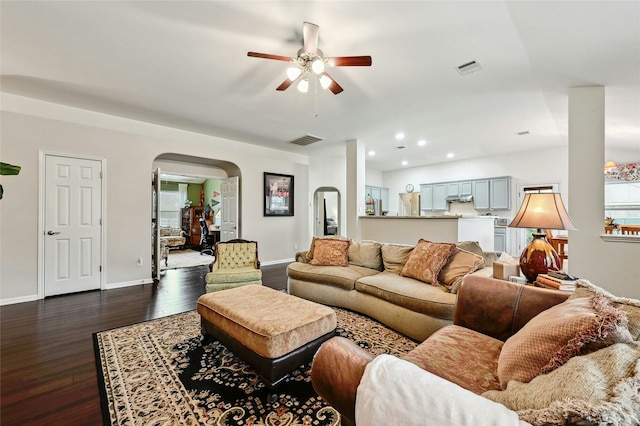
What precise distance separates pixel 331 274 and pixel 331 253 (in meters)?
0.45

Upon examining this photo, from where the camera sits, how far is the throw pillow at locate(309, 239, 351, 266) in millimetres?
3584

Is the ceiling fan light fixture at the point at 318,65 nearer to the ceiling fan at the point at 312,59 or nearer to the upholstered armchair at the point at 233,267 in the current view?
the ceiling fan at the point at 312,59

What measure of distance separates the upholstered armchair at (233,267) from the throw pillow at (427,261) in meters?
1.96

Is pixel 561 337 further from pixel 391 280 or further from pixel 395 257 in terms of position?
pixel 395 257

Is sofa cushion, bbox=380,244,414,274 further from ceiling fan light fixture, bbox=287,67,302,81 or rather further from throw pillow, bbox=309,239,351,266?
ceiling fan light fixture, bbox=287,67,302,81

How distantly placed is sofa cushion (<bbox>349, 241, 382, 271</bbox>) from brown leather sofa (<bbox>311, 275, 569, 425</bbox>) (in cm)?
164

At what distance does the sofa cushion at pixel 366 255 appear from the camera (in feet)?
11.4

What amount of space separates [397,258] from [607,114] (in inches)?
163

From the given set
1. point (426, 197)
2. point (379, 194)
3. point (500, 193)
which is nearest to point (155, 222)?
point (379, 194)

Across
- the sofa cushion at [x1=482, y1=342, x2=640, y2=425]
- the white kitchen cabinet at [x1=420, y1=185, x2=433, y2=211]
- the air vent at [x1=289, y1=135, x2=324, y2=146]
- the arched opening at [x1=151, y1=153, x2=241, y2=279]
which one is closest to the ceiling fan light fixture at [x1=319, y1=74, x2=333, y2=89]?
the sofa cushion at [x1=482, y1=342, x2=640, y2=425]

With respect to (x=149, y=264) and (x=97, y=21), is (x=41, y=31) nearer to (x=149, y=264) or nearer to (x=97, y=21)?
(x=97, y=21)

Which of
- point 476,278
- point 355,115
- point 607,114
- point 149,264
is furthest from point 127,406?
point 607,114

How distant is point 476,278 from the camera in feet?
6.06

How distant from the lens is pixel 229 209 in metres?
6.08
